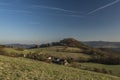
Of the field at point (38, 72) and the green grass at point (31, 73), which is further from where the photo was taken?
the field at point (38, 72)

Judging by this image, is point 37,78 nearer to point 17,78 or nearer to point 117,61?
point 17,78

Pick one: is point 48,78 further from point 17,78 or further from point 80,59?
point 80,59

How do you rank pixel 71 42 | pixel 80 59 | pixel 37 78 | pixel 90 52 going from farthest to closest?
pixel 71 42
pixel 90 52
pixel 80 59
pixel 37 78

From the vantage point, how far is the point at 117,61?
8162 centimetres

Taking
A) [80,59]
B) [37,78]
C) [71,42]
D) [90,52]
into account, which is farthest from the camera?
[71,42]

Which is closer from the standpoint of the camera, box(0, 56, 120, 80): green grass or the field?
box(0, 56, 120, 80): green grass

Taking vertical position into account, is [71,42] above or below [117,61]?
above

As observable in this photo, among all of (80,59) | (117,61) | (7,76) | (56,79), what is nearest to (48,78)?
(56,79)

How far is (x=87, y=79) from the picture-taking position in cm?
2347

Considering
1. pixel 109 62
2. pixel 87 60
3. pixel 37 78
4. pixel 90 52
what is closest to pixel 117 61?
pixel 109 62

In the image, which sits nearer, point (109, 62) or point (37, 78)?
point (37, 78)

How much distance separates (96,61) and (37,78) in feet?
209

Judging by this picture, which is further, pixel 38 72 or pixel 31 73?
pixel 38 72

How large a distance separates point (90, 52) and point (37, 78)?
82.5 metres
